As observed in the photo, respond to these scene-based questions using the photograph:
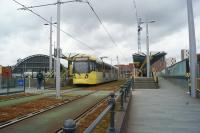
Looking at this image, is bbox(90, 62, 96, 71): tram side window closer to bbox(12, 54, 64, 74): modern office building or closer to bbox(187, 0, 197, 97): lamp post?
bbox(187, 0, 197, 97): lamp post

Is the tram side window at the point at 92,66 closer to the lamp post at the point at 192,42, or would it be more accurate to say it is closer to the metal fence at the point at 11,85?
the metal fence at the point at 11,85

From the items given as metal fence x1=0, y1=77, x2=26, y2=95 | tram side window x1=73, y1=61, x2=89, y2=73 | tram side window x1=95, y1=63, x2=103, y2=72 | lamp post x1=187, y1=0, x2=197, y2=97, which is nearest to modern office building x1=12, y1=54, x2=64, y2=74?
tram side window x1=95, y1=63, x2=103, y2=72

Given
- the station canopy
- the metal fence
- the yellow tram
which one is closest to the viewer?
the metal fence

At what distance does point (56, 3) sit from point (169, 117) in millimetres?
10994

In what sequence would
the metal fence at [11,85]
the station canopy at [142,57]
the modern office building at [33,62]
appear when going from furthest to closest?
the modern office building at [33,62] < the station canopy at [142,57] < the metal fence at [11,85]

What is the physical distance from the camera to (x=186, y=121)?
32.9ft

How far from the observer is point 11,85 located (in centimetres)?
2400

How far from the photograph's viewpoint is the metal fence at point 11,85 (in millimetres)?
22800

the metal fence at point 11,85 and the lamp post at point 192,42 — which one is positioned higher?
the lamp post at point 192,42

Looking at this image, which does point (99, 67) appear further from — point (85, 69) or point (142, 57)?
point (142, 57)

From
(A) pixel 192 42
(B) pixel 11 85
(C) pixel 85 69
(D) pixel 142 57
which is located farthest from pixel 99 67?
(A) pixel 192 42

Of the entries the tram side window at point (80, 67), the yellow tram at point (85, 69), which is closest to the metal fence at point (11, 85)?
the yellow tram at point (85, 69)

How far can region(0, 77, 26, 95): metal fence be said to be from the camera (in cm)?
2280

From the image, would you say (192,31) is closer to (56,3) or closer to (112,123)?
(56,3)
